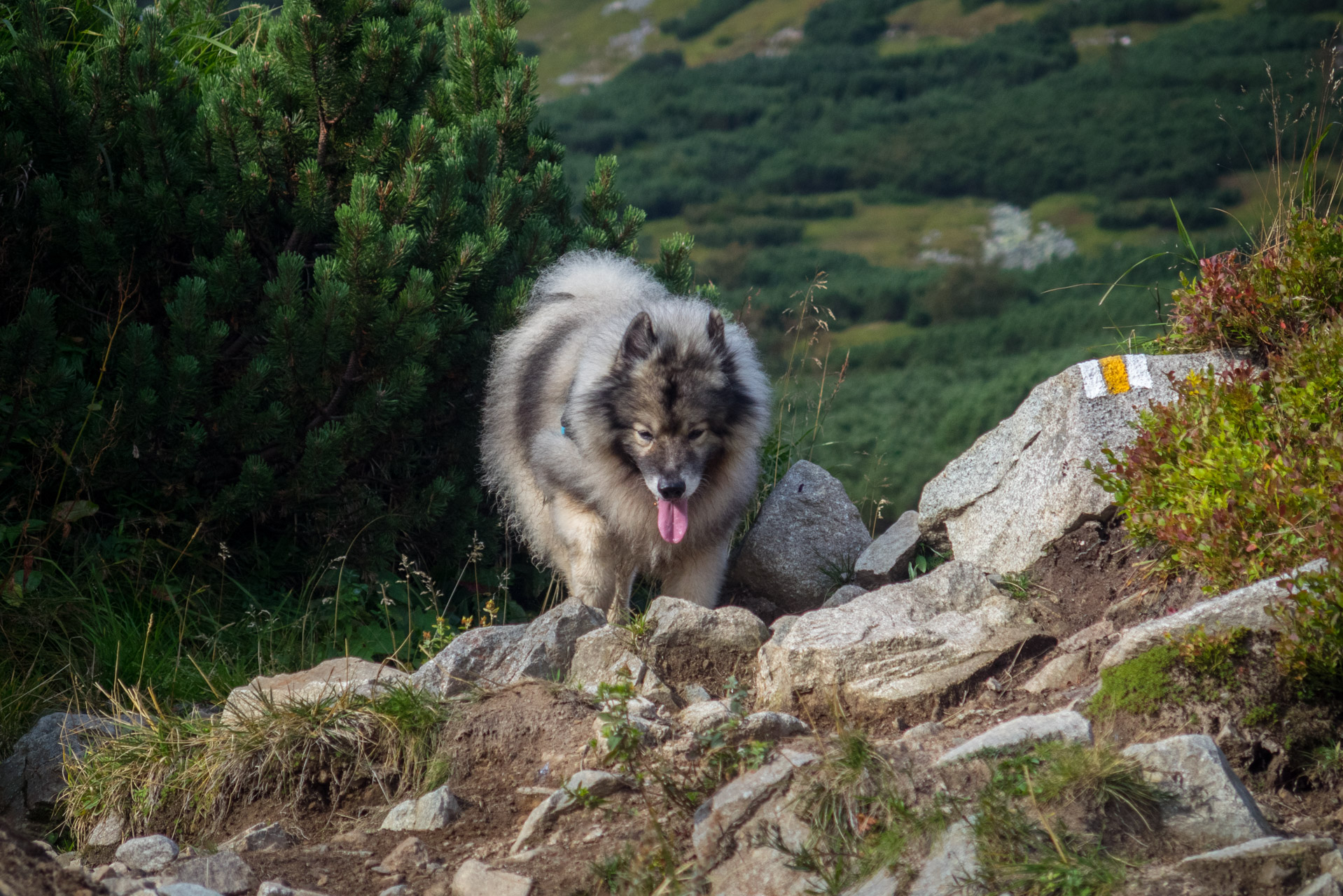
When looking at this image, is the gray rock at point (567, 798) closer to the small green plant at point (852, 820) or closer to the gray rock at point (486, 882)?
the gray rock at point (486, 882)

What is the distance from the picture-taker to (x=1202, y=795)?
2.53 m

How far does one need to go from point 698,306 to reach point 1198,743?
126 inches

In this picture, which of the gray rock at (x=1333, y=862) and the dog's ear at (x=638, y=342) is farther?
the dog's ear at (x=638, y=342)

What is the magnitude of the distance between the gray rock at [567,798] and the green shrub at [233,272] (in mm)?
2969

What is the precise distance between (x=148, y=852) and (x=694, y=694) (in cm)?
185

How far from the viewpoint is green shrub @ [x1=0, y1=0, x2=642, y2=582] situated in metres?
5.11

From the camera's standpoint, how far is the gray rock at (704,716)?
3309mm

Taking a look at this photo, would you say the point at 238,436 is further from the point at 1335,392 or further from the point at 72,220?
the point at 1335,392

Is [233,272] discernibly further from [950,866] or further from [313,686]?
[950,866]

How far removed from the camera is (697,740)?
3.20m

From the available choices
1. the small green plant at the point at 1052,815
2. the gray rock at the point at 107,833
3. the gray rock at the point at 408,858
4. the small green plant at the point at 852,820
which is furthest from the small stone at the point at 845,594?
the gray rock at the point at 107,833

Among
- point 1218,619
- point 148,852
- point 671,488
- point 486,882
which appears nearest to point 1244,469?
point 1218,619

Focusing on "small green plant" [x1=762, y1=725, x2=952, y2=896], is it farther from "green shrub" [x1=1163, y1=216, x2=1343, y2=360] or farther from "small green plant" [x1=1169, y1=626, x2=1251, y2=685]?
"green shrub" [x1=1163, y1=216, x2=1343, y2=360]

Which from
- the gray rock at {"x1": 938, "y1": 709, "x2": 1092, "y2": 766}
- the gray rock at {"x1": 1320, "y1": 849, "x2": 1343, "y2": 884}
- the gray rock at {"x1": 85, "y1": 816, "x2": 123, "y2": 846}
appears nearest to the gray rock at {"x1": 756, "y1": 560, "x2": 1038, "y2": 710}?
the gray rock at {"x1": 938, "y1": 709, "x2": 1092, "y2": 766}
